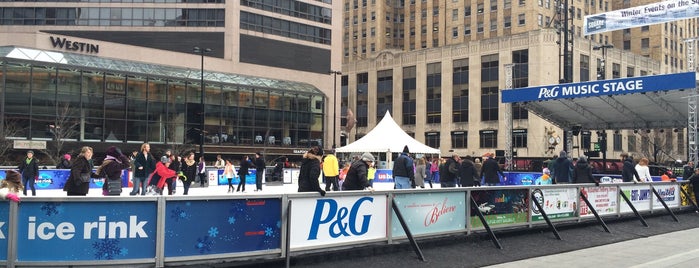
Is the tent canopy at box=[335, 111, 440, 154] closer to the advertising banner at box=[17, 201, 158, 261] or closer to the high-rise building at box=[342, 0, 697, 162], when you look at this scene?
the advertising banner at box=[17, 201, 158, 261]

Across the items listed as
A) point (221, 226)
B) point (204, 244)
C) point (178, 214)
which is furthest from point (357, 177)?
point (178, 214)

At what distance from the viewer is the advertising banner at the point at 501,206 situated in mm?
10516

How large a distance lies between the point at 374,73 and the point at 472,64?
15842mm

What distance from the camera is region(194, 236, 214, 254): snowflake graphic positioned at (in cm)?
726

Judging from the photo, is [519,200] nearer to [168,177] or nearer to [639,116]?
[168,177]

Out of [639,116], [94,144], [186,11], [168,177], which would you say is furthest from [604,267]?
[186,11]

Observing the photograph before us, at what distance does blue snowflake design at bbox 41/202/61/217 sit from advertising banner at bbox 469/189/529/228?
21.7ft

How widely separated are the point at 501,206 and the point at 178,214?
619cm

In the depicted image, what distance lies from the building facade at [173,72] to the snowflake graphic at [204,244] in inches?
1382

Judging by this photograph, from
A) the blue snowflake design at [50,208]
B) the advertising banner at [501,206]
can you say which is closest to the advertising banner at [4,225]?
the blue snowflake design at [50,208]

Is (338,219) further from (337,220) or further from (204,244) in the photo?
(204,244)

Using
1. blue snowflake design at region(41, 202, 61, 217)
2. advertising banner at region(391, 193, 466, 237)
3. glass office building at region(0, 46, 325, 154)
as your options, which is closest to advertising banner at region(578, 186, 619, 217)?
advertising banner at region(391, 193, 466, 237)

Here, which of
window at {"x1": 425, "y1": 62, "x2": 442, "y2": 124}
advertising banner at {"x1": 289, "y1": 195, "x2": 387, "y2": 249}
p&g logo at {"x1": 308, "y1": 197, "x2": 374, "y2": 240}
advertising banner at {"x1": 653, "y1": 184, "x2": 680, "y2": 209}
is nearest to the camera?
advertising banner at {"x1": 289, "y1": 195, "x2": 387, "y2": 249}

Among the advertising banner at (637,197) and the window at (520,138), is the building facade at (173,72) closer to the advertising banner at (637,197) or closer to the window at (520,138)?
the window at (520,138)
